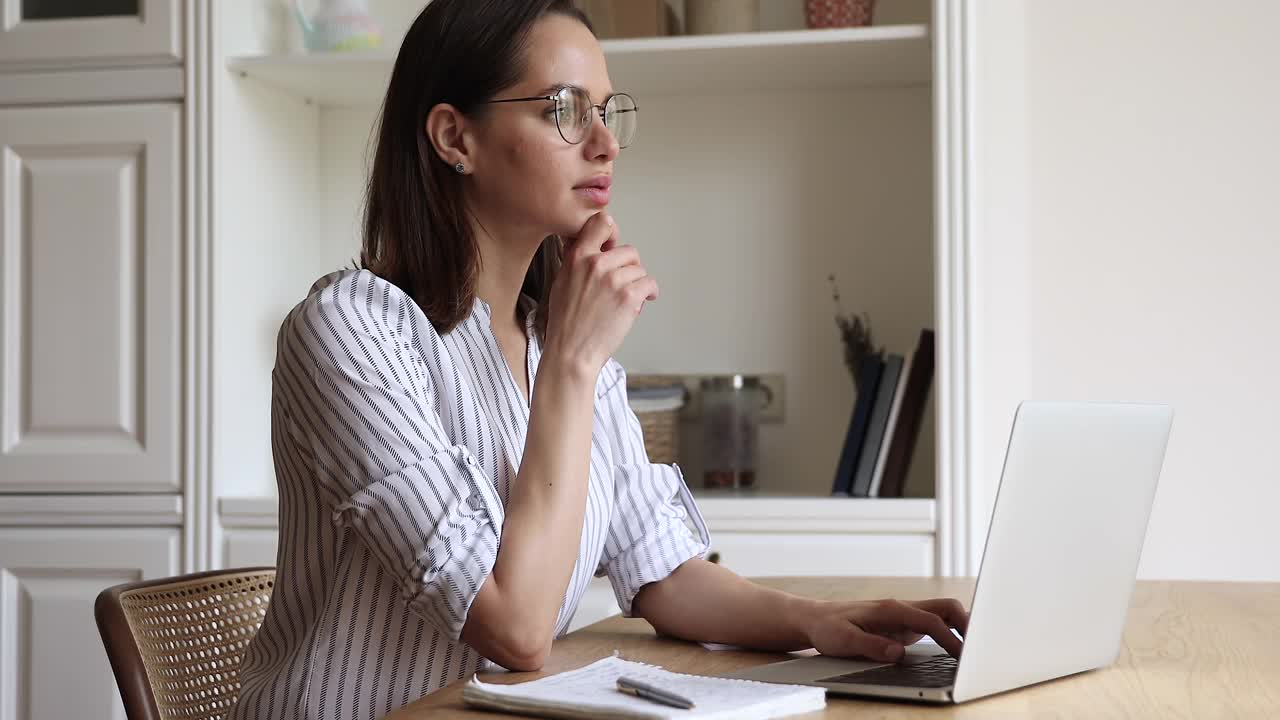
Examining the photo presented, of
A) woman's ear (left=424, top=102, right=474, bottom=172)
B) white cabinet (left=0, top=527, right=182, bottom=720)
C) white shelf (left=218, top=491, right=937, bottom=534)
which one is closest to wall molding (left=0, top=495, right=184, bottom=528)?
white cabinet (left=0, top=527, right=182, bottom=720)

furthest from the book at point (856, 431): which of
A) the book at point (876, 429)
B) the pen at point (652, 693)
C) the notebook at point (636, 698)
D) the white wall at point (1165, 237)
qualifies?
the pen at point (652, 693)

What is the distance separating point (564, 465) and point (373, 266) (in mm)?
354

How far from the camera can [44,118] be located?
2.40 metres

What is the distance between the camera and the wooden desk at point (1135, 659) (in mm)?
882

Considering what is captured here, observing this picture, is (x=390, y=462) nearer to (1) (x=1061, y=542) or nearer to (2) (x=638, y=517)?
(2) (x=638, y=517)

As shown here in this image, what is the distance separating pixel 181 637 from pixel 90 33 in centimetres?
143

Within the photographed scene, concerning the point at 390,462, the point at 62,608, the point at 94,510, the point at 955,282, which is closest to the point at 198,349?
the point at 94,510

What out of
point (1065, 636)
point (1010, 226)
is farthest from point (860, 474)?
point (1065, 636)

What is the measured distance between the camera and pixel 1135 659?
1.08m

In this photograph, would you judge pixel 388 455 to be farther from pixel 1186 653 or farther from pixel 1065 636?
pixel 1186 653

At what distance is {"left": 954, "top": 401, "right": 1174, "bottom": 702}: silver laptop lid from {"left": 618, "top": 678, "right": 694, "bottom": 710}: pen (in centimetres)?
18

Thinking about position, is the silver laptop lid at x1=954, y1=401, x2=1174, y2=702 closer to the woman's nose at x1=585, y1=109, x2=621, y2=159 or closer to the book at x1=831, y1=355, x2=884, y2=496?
the woman's nose at x1=585, y1=109, x2=621, y2=159

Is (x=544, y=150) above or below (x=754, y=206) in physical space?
below

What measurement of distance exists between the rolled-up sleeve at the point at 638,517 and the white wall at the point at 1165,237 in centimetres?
120
